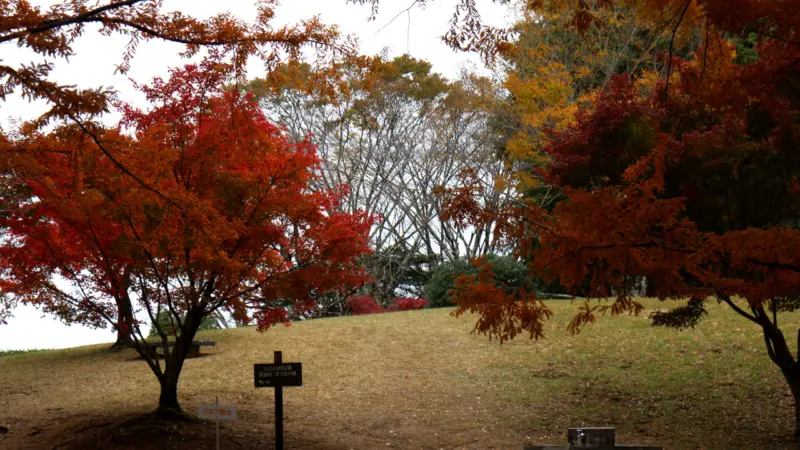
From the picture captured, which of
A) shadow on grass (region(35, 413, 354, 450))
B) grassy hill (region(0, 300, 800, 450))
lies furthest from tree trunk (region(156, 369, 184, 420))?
grassy hill (region(0, 300, 800, 450))

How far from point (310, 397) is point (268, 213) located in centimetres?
478

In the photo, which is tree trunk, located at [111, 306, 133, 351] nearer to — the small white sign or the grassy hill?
the grassy hill

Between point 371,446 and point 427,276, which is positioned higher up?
point 427,276

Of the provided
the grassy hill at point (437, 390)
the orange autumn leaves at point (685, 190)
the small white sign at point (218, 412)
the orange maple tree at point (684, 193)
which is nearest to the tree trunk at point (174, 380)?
the grassy hill at point (437, 390)

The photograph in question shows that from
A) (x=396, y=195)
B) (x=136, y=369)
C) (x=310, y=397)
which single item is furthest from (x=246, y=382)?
(x=396, y=195)

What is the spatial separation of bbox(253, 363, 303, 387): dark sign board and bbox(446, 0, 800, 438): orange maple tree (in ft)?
9.78

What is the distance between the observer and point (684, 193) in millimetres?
11914

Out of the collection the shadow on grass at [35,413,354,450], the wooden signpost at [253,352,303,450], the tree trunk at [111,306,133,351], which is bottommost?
the shadow on grass at [35,413,354,450]

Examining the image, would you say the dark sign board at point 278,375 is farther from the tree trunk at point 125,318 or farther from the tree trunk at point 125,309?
the tree trunk at point 125,318

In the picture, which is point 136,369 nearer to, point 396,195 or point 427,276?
point 396,195

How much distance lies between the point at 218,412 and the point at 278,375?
1173 mm

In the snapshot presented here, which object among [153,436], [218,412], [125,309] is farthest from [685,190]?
[125,309]

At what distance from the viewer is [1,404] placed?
1461 centimetres

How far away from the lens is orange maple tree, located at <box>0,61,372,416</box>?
389 inches
